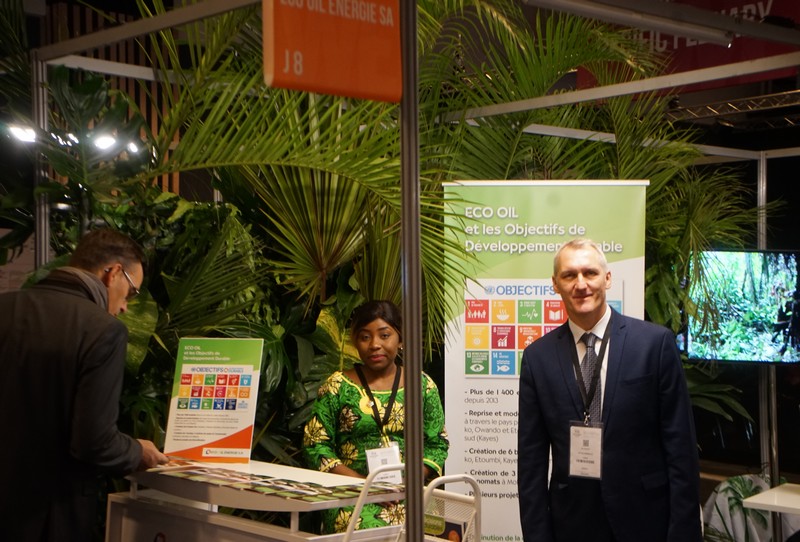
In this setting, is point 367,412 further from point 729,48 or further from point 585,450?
point 729,48

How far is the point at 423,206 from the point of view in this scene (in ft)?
15.0

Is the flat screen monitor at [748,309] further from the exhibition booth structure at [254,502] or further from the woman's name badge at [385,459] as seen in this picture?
the exhibition booth structure at [254,502]

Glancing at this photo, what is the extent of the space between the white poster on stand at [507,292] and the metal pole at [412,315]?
2.46m

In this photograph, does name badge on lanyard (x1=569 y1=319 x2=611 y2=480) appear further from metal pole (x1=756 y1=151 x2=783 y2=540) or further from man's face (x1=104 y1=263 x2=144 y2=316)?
metal pole (x1=756 y1=151 x2=783 y2=540)

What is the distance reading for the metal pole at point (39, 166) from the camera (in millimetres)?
3930

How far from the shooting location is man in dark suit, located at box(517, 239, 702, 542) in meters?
3.15

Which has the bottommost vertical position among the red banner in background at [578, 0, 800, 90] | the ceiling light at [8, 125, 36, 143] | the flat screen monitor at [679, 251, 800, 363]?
the flat screen monitor at [679, 251, 800, 363]

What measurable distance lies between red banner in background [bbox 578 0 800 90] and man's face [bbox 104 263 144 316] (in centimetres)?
325

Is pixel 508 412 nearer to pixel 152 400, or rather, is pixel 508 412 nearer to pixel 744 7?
pixel 152 400

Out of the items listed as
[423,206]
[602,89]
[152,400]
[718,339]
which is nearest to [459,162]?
[423,206]

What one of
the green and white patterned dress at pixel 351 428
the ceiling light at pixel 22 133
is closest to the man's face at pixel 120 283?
the green and white patterned dress at pixel 351 428

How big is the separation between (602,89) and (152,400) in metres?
2.36

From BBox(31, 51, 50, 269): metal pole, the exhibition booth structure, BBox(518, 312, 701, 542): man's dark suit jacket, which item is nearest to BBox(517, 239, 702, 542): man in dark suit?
BBox(518, 312, 701, 542): man's dark suit jacket

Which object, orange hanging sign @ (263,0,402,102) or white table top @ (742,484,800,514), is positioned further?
white table top @ (742,484,800,514)
